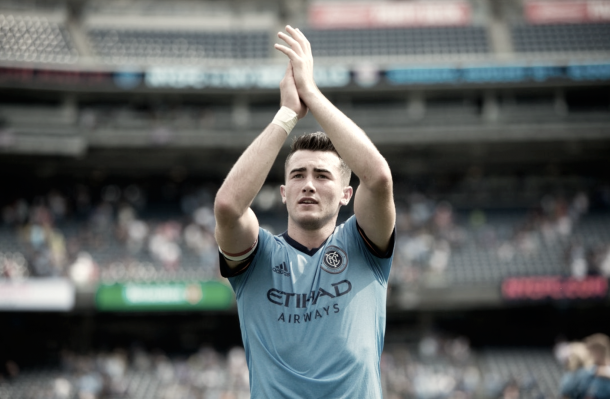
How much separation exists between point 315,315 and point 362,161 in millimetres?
673

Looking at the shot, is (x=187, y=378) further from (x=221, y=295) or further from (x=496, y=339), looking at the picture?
(x=496, y=339)

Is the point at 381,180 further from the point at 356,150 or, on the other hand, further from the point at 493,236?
the point at 493,236

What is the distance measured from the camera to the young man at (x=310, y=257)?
250 cm

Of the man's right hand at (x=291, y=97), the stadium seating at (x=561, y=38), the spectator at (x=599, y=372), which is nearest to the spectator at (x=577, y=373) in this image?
the spectator at (x=599, y=372)

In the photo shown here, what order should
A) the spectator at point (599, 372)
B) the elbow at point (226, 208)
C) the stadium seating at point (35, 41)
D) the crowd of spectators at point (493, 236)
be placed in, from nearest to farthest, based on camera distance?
the elbow at point (226, 208)
the spectator at point (599, 372)
the crowd of spectators at point (493, 236)
the stadium seating at point (35, 41)

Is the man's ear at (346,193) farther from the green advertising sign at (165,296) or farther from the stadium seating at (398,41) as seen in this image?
the stadium seating at (398,41)

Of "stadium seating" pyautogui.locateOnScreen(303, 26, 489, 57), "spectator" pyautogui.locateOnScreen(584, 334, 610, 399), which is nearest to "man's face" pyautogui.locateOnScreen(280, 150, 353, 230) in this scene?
"spectator" pyautogui.locateOnScreen(584, 334, 610, 399)

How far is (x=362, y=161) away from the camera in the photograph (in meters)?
2.51

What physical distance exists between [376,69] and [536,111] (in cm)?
694

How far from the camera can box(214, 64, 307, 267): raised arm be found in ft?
8.11

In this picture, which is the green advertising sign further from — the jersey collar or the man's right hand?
the man's right hand

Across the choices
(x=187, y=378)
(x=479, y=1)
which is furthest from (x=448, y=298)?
(x=479, y=1)

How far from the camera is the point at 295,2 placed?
27594 millimetres

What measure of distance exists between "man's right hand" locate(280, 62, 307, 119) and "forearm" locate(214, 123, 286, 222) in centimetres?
20
